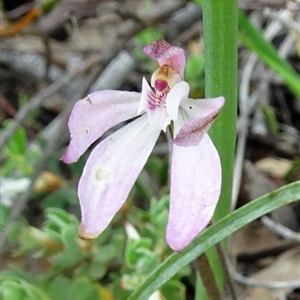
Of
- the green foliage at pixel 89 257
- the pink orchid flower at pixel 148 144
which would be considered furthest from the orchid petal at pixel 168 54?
the green foliage at pixel 89 257

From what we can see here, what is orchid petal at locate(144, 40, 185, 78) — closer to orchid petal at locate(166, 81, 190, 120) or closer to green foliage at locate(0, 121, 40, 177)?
orchid petal at locate(166, 81, 190, 120)

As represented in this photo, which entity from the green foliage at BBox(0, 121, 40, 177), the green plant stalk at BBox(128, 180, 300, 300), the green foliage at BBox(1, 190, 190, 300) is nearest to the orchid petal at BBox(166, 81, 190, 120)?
the green plant stalk at BBox(128, 180, 300, 300)

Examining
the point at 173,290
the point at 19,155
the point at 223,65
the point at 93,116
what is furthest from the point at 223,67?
the point at 19,155

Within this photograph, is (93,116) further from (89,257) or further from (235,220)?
(89,257)

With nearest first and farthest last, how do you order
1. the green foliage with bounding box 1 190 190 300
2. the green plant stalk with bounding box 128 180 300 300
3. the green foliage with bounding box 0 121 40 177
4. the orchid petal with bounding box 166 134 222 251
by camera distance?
the orchid petal with bounding box 166 134 222 251
the green plant stalk with bounding box 128 180 300 300
the green foliage with bounding box 1 190 190 300
the green foliage with bounding box 0 121 40 177

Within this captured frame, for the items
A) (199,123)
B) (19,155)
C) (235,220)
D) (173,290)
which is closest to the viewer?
(199,123)

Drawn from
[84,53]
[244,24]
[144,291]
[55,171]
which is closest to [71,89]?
[84,53]
